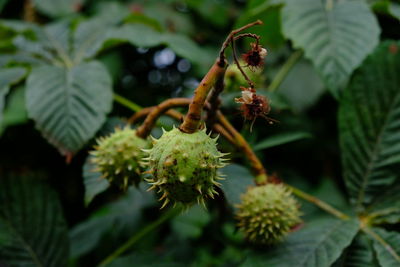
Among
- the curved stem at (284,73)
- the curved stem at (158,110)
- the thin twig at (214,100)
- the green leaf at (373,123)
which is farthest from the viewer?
the curved stem at (284,73)

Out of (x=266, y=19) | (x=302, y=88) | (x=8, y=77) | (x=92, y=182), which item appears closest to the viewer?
(x=92, y=182)

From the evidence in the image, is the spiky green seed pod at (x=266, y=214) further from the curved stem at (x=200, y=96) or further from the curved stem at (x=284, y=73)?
the curved stem at (x=284, y=73)

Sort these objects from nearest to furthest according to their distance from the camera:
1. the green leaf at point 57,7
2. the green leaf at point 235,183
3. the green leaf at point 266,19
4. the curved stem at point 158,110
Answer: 1. the curved stem at point 158,110
2. the green leaf at point 235,183
3. the green leaf at point 266,19
4. the green leaf at point 57,7

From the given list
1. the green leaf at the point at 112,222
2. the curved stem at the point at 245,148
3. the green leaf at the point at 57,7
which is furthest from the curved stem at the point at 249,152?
the green leaf at the point at 57,7

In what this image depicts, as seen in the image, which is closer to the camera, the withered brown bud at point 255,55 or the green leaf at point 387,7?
the withered brown bud at point 255,55


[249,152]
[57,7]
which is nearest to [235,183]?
[249,152]

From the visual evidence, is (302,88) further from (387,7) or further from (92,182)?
(92,182)
